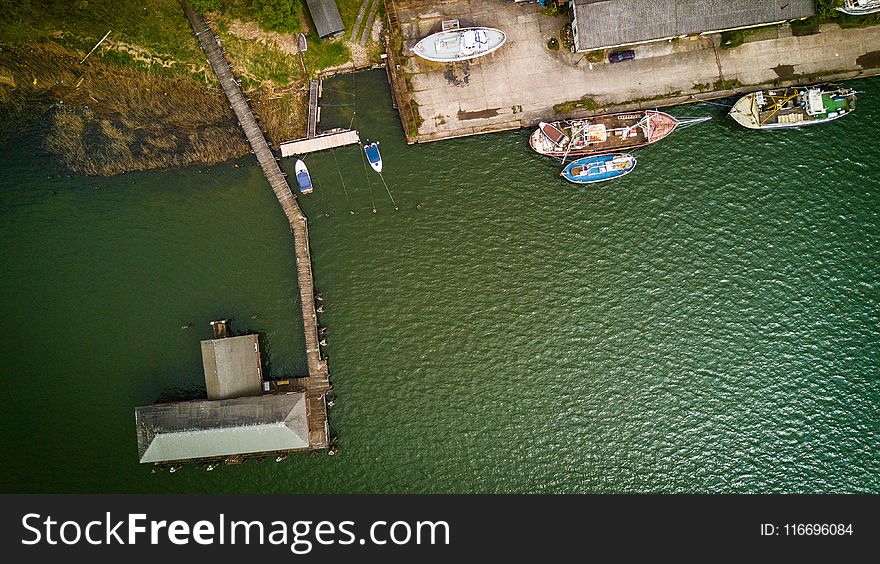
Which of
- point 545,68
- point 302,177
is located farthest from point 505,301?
point 302,177

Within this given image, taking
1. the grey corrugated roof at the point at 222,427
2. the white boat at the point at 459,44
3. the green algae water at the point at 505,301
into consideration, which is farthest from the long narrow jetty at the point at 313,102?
the grey corrugated roof at the point at 222,427

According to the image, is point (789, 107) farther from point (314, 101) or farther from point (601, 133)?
point (314, 101)

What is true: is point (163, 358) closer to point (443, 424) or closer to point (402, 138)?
point (443, 424)

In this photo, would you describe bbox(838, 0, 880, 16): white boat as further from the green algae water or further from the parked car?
the parked car

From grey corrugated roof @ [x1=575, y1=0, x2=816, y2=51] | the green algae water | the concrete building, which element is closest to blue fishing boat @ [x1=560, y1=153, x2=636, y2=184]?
the green algae water

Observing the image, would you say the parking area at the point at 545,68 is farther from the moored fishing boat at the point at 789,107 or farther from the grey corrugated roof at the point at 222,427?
the grey corrugated roof at the point at 222,427

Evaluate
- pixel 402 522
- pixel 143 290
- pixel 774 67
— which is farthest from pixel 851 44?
pixel 143 290
